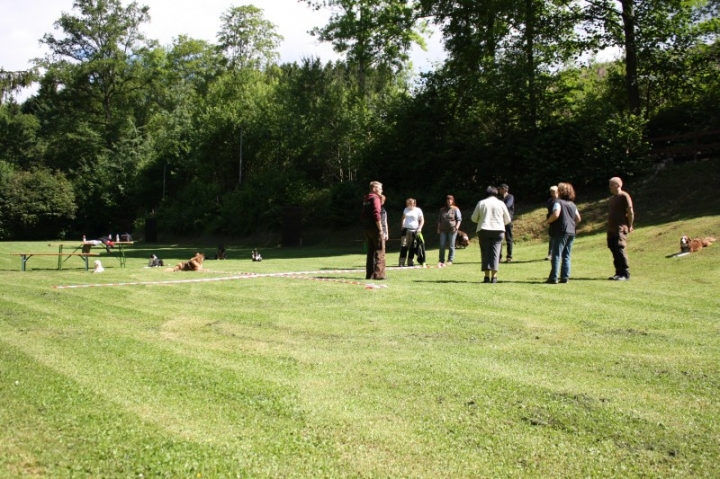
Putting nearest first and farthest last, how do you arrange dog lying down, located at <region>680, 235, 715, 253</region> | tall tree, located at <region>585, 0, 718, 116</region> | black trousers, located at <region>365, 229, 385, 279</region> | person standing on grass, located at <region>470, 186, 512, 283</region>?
person standing on grass, located at <region>470, 186, 512, 283</region>, black trousers, located at <region>365, 229, 385, 279</region>, dog lying down, located at <region>680, 235, 715, 253</region>, tall tree, located at <region>585, 0, 718, 116</region>

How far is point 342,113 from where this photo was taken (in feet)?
127

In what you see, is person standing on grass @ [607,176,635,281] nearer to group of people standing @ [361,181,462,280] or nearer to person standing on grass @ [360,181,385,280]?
group of people standing @ [361,181,462,280]

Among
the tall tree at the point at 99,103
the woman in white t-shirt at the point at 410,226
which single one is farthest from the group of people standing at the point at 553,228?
the tall tree at the point at 99,103

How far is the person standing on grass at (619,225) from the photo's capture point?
1184cm

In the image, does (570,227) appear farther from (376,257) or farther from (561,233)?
(376,257)

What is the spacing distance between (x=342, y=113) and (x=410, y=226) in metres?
24.5

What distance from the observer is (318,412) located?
404cm

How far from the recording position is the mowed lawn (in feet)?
11.1

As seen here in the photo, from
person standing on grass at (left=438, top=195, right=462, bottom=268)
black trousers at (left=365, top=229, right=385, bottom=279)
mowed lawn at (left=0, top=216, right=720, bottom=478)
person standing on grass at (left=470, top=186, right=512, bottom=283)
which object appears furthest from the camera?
person standing on grass at (left=438, top=195, right=462, bottom=268)

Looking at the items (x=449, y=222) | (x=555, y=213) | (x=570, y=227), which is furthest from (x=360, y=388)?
(x=449, y=222)

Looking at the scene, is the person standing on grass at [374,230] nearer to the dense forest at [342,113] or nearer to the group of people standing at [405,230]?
the group of people standing at [405,230]

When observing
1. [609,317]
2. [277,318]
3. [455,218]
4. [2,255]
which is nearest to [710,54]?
[455,218]

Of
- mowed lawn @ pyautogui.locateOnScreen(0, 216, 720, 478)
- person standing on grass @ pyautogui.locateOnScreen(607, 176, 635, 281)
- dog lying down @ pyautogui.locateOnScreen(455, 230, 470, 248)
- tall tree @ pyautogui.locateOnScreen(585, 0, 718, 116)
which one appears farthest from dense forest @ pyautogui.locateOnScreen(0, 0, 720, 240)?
mowed lawn @ pyautogui.locateOnScreen(0, 216, 720, 478)

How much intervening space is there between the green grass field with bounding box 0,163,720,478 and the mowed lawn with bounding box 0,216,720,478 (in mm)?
16
